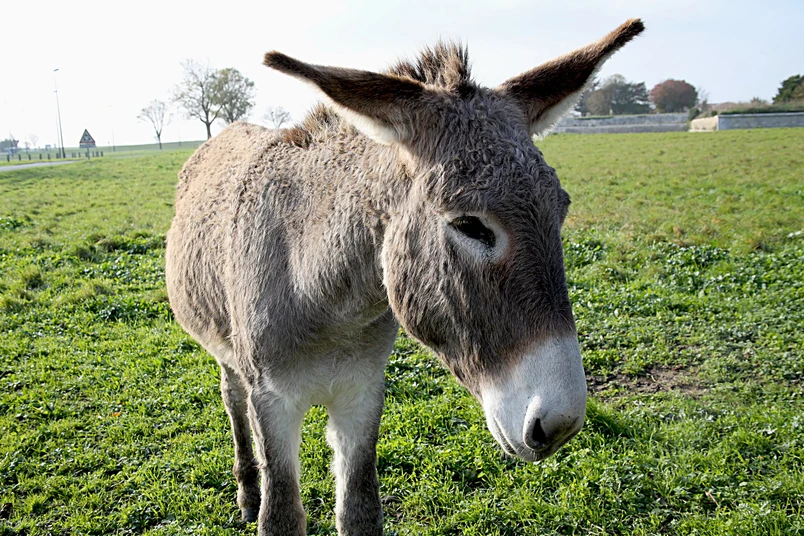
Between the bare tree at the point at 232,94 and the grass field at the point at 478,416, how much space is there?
24906mm

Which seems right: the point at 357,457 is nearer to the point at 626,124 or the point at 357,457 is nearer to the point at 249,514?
the point at 249,514

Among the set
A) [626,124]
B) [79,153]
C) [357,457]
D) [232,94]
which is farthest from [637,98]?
[357,457]

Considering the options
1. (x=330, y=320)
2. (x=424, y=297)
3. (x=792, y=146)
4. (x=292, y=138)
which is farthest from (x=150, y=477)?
(x=792, y=146)

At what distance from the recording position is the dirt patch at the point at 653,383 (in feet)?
15.7

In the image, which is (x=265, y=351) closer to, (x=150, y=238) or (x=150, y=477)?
(x=150, y=477)

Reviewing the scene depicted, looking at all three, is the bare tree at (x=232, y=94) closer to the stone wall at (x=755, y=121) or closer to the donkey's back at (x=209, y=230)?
the donkey's back at (x=209, y=230)

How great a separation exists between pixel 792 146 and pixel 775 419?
24.5 metres

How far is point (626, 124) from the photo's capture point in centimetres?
5138

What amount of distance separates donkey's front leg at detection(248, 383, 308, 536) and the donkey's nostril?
1343 millimetres

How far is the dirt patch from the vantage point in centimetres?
479

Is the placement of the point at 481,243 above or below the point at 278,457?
above

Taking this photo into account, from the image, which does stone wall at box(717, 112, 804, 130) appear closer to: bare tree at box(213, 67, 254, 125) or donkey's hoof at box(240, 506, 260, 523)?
bare tree at box(213, 67, 254, 125)

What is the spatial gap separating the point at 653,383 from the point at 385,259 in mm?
3744

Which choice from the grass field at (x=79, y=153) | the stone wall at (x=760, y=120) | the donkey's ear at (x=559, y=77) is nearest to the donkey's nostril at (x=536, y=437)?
the donkey's ear at (x=559, y=77)
